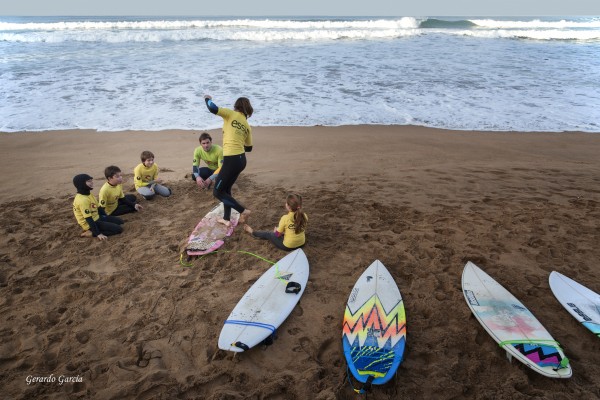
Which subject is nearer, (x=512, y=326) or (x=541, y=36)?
(x=512, y=326)

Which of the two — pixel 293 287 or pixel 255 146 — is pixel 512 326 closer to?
pixel 293 287

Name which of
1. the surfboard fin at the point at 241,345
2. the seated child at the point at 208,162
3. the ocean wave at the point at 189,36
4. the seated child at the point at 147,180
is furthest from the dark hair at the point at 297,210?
the ocean wave at the point at 189,36

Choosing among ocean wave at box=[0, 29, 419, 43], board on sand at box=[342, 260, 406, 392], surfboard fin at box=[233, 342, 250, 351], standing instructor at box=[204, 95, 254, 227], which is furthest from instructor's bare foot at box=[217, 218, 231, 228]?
ocean wave at box=[0, 29, 419, 43]

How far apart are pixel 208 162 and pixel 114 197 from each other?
70.3 inches

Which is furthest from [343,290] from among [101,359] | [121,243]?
[121,243]

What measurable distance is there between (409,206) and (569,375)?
3.19m

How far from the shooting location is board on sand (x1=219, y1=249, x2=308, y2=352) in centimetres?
323

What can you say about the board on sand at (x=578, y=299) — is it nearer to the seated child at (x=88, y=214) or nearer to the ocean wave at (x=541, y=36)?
the seated child at (x=88, y=214)

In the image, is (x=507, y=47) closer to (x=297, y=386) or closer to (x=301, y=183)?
(x=301, y=183)

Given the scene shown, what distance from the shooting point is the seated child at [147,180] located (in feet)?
20.4

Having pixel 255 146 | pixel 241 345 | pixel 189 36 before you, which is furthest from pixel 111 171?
pixel 189 36

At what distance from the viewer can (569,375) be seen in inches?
110

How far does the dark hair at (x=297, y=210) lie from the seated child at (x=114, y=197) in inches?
111

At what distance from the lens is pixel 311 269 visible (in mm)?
4312
